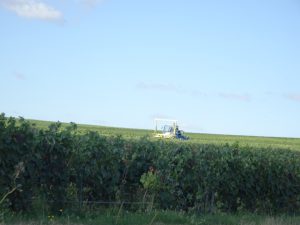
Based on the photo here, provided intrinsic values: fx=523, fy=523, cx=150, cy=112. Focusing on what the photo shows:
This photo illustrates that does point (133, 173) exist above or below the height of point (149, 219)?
above

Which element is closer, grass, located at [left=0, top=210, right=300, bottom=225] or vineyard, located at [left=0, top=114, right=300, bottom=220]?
grass, located at [left=0, top=210, right=300, bottom=225]

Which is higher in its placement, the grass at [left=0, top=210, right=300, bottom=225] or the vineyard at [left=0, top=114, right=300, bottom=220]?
the vineyard at [left=0, top=114, right=300, bottom=220]

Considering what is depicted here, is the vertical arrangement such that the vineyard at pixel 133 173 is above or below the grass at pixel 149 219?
above

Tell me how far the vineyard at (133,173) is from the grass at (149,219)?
43 cm

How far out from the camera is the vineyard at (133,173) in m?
9.53

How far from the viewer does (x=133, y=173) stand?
11023 millimetres

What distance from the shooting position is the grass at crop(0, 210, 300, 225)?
9.15 metres

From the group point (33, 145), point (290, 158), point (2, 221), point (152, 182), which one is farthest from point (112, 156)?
point (290, 158)

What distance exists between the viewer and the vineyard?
31.3ft

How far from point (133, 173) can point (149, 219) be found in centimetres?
140

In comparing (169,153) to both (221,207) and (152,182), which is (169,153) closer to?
(152,182)

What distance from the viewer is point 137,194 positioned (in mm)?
10961

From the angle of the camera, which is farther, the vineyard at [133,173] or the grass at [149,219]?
the vineyard at [133,173]

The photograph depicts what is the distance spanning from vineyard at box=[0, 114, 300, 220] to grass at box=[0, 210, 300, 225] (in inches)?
17.1
